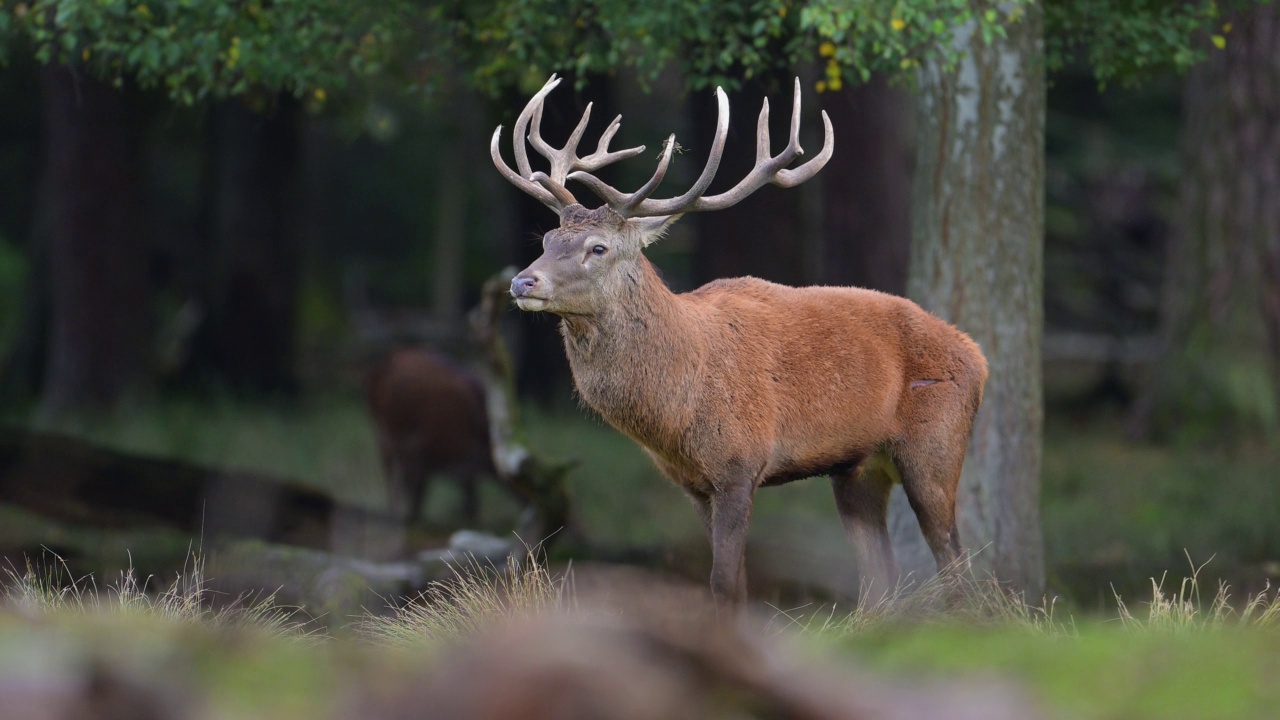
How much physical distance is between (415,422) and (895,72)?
5.83 m

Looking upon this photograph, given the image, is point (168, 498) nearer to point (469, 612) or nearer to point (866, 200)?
point (469, 612)

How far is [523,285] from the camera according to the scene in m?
6.27

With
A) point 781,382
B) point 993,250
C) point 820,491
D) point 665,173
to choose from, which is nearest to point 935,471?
point 781,382

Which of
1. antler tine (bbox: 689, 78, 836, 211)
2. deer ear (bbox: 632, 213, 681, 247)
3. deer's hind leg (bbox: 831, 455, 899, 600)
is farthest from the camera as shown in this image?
deer's hind leg (bbox: 831, 455, 899, 600)

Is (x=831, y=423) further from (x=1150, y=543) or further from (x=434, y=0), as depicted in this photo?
(x=1150, y=543)

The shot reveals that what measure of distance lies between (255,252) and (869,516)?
41.5ft

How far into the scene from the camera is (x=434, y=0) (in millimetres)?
9141

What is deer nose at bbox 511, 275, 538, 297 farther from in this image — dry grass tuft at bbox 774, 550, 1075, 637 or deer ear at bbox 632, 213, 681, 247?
dry grass tuft at bbox 774, 550, 1075, 637

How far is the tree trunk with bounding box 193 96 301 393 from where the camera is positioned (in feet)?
59.6

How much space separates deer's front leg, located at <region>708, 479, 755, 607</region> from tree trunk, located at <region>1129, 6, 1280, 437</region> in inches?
323

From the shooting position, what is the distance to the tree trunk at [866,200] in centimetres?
1289

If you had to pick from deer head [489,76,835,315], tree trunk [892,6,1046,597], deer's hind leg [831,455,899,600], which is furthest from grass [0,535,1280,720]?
tree trunk [892,6,1046,597]

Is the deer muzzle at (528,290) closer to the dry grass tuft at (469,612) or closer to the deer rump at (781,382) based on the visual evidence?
the deer rump at (781,382)

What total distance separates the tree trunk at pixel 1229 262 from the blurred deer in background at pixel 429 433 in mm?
6348
